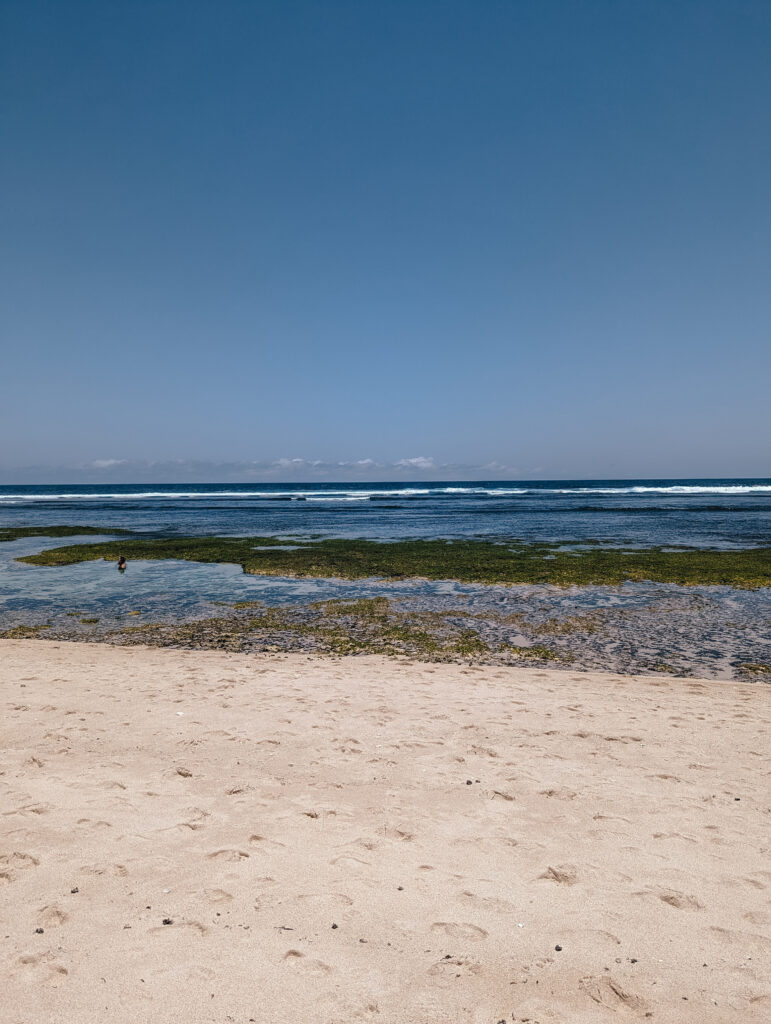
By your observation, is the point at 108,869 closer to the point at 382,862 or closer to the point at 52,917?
the point at 52,917

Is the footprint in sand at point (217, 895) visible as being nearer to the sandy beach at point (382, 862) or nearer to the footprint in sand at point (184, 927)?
the sandy beach at point (382, 862)

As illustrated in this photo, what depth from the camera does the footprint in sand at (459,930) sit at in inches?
174

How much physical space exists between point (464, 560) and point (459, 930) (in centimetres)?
2402

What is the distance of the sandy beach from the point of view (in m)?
3.92

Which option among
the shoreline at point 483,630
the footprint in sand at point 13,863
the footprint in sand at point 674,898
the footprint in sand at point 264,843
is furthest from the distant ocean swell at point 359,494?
the footprint in sand at point 674,898

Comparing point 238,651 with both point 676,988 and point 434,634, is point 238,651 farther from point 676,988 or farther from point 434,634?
point 676,988

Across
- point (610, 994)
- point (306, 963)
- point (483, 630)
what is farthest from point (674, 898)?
point (483, 630)

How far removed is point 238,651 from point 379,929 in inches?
378

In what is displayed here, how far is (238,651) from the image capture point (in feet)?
44.0

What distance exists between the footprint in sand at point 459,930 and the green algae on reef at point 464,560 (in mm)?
18380

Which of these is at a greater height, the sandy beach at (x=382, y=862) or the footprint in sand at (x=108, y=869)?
the footprint in sand at (x=108, y=869)

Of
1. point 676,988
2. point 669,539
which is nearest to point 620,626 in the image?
point 676,988

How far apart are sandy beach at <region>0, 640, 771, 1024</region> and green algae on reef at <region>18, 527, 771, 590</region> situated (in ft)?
47.7

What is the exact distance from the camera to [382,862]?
5301 millimetres
